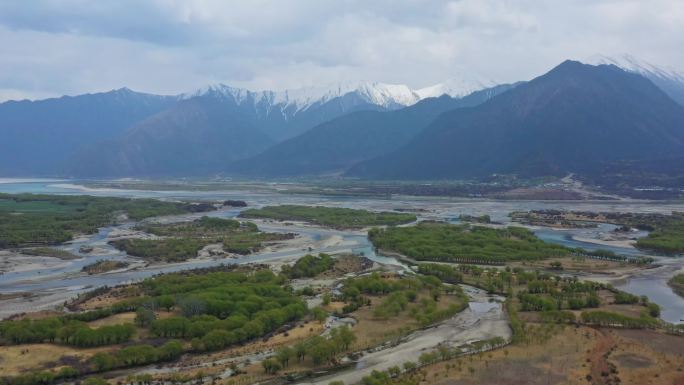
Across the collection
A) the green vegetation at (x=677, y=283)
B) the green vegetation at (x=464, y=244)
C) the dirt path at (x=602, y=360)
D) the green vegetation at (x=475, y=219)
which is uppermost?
the green vegetation at (x=475, y=219)

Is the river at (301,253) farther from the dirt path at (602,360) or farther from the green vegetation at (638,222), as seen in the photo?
the dirt path at (602,360)

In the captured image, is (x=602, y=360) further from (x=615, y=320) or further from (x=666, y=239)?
(x=666, y=239)

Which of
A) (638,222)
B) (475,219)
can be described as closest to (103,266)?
(475,219)

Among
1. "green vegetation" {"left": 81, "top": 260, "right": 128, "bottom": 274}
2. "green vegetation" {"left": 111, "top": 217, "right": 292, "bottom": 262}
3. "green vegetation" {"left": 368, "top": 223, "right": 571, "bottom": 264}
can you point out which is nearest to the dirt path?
"green vegetation" {"left": 368, "top": 223, "right": 571, "bottom": 264}

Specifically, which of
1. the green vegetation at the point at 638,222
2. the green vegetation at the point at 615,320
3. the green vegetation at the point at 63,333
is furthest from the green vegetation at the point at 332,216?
the green vegetation at the point at 63,333

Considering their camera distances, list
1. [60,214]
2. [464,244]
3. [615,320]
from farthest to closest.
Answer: [60,214] → [464,244] → [615,320]

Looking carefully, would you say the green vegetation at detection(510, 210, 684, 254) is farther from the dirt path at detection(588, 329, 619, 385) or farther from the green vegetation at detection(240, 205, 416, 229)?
the dirt path at detection(588, 329, 619, 385)
